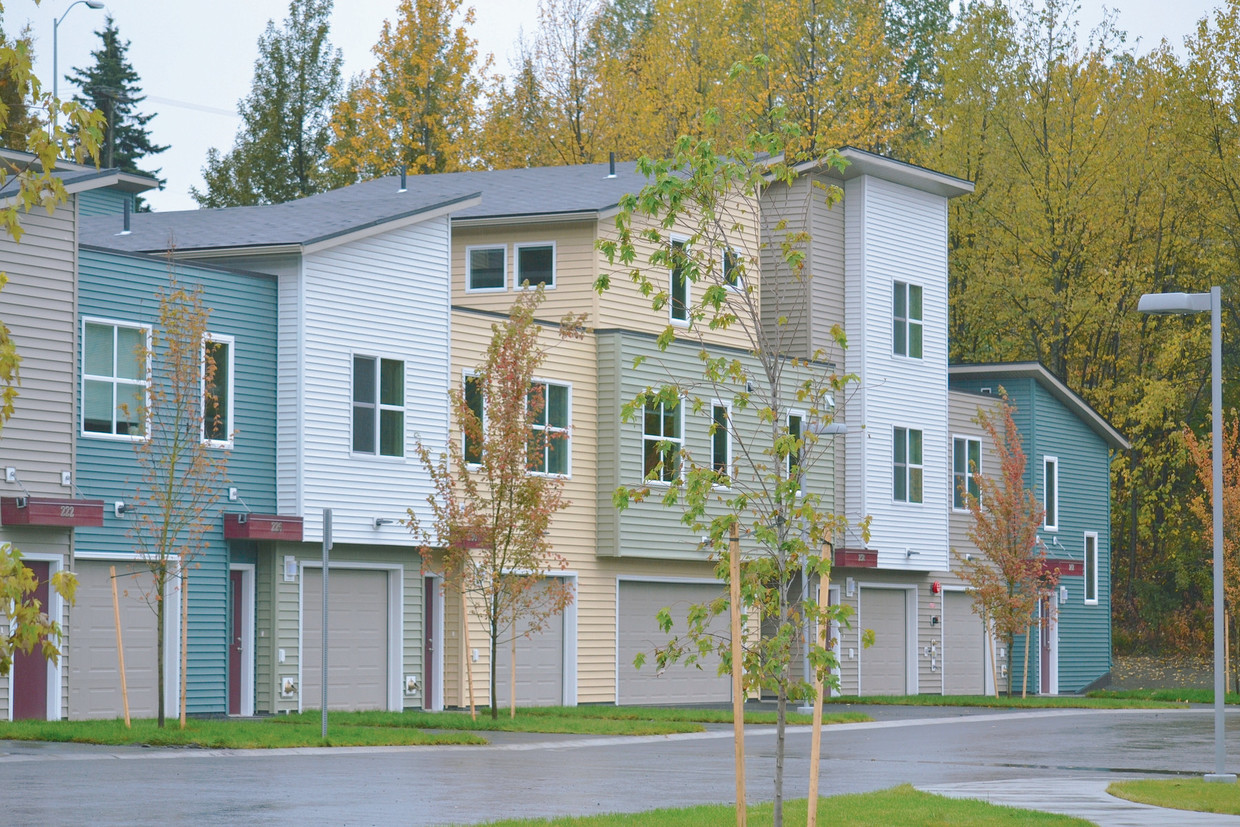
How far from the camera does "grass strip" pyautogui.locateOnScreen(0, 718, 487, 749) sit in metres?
20.5

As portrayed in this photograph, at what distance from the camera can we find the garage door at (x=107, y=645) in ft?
79.6

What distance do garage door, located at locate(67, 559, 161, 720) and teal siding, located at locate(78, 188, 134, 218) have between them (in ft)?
44.7

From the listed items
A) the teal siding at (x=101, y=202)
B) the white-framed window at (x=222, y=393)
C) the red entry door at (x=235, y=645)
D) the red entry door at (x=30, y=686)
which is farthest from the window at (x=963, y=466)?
the red entry door at (x=30, y=686)

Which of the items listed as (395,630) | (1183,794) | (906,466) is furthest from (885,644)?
(1183,794)

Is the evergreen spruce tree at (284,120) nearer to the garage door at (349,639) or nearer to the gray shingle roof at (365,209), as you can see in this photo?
the gray shingle roof at (365,209)

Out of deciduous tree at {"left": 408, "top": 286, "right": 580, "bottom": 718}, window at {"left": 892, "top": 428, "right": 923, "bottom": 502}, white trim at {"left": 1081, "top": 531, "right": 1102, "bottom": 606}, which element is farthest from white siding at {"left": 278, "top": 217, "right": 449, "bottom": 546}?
white trim at {"left": 1081, "top": 531, "right": 1102, "bottom": 606}

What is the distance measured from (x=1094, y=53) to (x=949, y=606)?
1986 cm

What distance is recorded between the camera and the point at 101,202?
126ft

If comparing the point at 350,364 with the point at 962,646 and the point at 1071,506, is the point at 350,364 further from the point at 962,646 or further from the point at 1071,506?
the point at 1071,506

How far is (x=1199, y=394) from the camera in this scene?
56.3m

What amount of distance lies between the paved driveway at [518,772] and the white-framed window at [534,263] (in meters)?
10.6

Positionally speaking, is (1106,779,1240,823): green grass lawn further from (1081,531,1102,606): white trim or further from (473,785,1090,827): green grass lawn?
(1081,531,1102,606): white trim

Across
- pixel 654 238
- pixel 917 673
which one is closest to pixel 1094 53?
pixel 917 673

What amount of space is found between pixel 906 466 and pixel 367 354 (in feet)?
51.6
